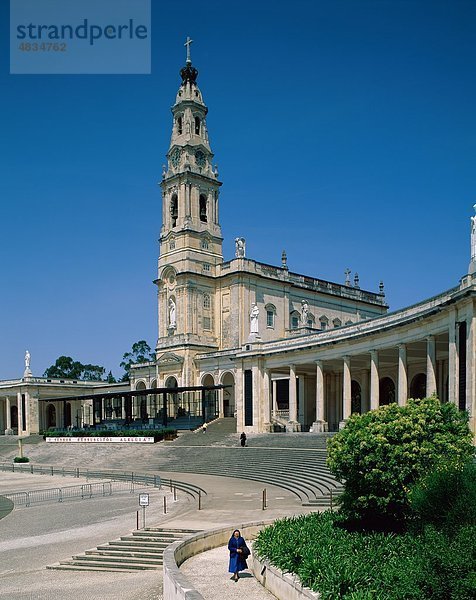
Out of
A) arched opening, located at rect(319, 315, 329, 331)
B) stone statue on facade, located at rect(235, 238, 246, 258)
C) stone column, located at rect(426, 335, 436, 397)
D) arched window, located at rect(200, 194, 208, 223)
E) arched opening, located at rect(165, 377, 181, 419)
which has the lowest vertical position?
arched opening, located at rect(165, 377, 181, 419)

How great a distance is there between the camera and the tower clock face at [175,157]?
76.4 m

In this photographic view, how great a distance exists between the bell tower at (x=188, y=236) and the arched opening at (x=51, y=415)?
32.5m

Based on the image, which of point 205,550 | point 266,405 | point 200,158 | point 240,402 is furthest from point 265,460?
point 200,158

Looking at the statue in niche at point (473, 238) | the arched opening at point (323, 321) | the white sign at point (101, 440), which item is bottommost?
the white sign at point (101, 440)

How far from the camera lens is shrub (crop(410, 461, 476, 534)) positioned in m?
13.1

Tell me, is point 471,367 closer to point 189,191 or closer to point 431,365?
point 431,365

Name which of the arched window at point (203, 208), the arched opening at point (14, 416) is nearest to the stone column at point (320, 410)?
the arched window at point (203, 208)

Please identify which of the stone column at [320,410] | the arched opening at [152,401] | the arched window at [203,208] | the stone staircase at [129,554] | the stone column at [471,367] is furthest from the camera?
the arched window at [203,208]

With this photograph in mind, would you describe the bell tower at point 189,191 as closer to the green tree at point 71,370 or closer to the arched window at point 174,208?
the arched window at point 174,208

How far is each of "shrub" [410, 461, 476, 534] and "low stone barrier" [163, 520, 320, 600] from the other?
3.08m

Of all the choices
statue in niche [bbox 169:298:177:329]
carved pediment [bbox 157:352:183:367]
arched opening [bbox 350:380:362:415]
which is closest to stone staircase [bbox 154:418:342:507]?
arched opening [bbox 350:380:362:415]

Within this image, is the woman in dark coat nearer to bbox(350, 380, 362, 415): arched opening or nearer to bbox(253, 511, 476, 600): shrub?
bbox(253, 511, 476, 600): shrub

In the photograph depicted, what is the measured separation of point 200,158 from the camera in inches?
3017

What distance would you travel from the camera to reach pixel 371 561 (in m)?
→ 13.6
